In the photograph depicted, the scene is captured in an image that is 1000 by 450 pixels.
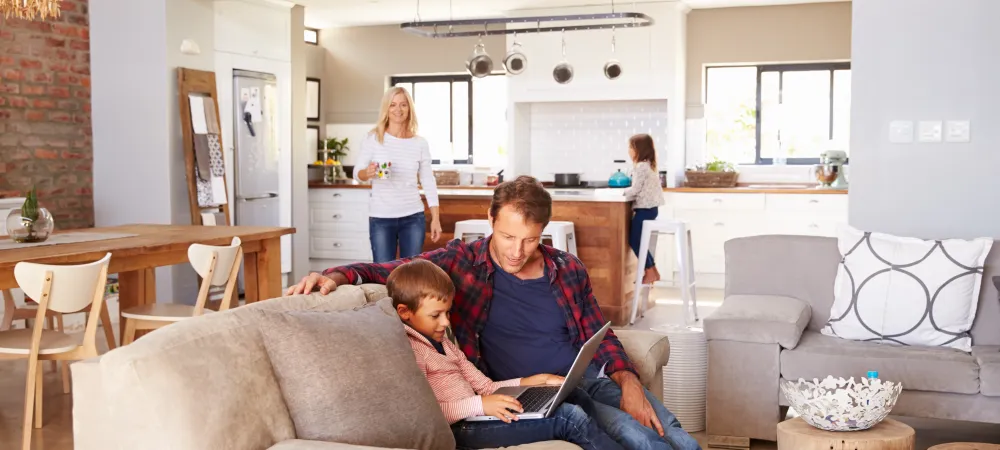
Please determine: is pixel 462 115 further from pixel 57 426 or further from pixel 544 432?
pixel 544 432

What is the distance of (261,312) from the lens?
216 cm

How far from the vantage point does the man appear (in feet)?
9.00

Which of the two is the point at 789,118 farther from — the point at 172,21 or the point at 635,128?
the point at 172,21

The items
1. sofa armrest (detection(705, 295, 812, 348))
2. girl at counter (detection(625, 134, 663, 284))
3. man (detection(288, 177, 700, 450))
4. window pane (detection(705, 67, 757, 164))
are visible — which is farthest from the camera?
window pane (detection(705, 67, 757, 164))

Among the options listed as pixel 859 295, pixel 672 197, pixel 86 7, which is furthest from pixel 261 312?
pixel 672 197

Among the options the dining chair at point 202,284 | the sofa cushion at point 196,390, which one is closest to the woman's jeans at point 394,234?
the dining chair at point 202,284

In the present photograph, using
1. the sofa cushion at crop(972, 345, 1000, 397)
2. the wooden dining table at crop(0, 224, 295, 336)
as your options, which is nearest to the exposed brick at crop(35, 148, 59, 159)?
the wooden dining table at crop(0, 224, 295, 336)

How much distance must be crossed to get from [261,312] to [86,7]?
225 inches

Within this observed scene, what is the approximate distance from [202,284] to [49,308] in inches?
28.4

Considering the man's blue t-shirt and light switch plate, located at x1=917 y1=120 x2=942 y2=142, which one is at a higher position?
light switch plate, located at x1=917 y1=120 x2=942 y2=142

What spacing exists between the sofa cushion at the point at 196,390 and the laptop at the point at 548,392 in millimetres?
614

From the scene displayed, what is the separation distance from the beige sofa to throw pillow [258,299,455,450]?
38 millimetres

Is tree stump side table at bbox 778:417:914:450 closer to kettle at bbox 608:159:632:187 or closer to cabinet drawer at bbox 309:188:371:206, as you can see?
kettle at bbox 608:159:632:187

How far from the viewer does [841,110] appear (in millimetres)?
8828
